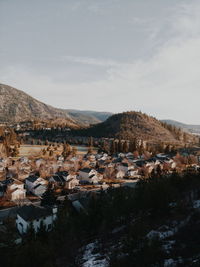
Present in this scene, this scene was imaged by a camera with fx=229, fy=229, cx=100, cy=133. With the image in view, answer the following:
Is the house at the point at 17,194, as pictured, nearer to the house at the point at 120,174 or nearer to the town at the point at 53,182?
the town at the point at 53,182

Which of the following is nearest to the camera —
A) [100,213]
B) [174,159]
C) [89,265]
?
[89,265]

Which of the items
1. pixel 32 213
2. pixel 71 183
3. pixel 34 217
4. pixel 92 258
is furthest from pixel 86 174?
pixel 92 258

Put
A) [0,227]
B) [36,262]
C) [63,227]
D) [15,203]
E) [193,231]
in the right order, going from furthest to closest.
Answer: [15,203] → [0,227] → [63,227] → [193,231] → [36,262]

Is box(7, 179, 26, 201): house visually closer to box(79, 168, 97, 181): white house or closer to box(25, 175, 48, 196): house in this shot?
box(25, 175, 48, 196): house

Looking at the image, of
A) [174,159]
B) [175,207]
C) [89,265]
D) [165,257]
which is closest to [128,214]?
[175,207]

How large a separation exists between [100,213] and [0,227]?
13.0 meters

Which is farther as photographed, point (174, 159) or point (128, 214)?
point (174, 159)

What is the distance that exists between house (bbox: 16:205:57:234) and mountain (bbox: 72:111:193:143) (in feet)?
360

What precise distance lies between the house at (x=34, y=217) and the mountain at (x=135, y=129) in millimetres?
109808

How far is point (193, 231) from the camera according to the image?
57.4 feet

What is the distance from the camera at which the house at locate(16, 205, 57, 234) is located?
91.3 feet

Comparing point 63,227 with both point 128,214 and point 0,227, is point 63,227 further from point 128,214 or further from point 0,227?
point 0,227

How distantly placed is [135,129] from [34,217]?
416 feet

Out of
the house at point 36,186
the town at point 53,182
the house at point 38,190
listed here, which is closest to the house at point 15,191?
the town at point 53,182
